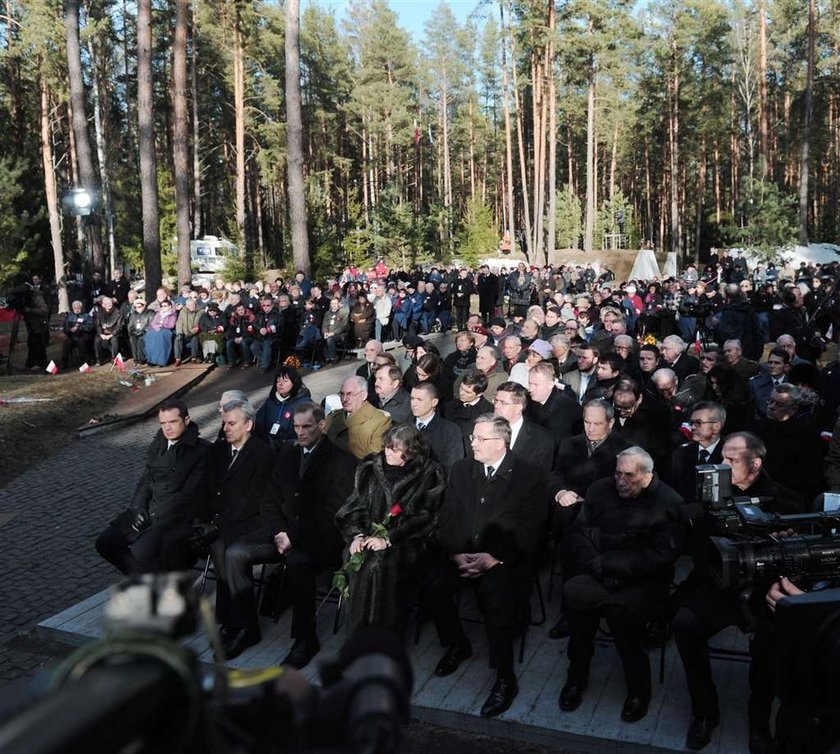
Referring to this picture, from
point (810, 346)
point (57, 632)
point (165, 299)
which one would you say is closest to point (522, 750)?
point (57, 632)

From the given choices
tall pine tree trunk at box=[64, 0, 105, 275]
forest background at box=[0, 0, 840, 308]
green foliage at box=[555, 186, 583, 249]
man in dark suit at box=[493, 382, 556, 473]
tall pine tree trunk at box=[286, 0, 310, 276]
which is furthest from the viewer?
green foliage at box=[555, 186, 583, 249]

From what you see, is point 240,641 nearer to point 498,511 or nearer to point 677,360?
point 498,511

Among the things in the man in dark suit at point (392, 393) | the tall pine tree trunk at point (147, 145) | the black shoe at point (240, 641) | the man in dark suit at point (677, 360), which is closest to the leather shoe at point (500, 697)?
the black shoe at point (240, 641)

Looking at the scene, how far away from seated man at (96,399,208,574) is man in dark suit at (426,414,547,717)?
1929 millimetres

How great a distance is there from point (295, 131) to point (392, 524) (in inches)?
623

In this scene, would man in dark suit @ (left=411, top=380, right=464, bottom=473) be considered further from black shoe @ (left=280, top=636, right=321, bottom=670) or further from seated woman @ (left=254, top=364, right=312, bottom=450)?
black shoe @ (left=280, top=636, right=321, bottom=670)

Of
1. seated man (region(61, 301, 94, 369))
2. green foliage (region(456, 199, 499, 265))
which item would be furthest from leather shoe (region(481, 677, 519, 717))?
green foliage (region(456, 199, 499, 265))

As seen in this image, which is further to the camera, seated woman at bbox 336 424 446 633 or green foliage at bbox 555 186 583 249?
green foliage at bbox 555 186 583 249

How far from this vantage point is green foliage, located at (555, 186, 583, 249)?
52.2 m

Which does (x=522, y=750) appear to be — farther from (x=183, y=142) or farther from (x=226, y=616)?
(x=183, y=142)

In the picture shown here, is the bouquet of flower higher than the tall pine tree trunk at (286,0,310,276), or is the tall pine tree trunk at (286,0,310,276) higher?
the tall pine tree trunk at (286,0,310,276)

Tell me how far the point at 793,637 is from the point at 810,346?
9.91m

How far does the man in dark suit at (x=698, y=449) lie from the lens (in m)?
5.48

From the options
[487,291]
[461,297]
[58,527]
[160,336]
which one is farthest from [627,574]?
[487,291]
